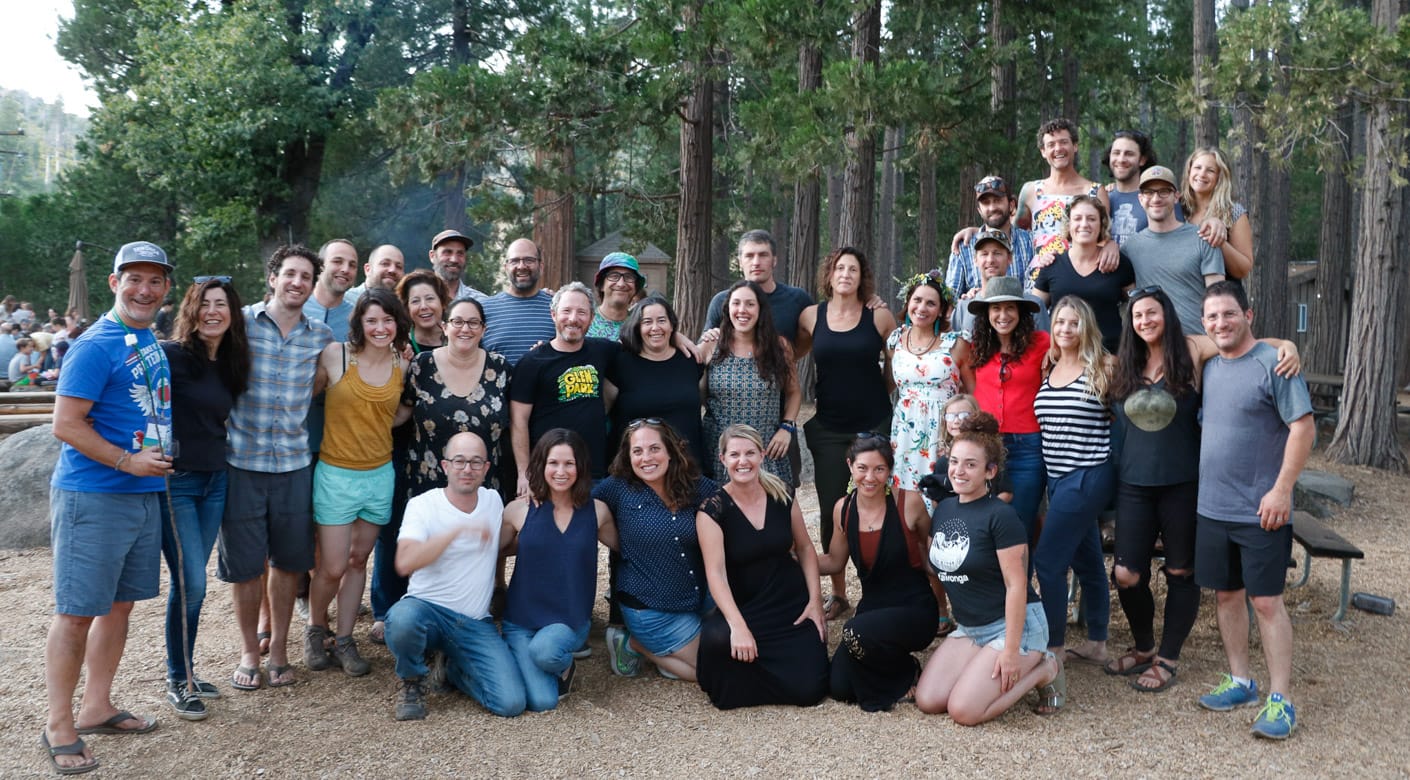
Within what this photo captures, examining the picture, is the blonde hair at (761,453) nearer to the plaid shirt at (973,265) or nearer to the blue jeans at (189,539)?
the plaid shirt at (973,265)

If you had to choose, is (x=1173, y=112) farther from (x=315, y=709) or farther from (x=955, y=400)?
(x=315, y=709)

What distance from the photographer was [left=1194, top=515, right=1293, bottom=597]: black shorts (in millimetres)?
3783

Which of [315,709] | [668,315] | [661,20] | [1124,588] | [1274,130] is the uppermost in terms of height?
[661,20]

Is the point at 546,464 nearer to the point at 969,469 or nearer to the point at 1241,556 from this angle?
the point at 969,469

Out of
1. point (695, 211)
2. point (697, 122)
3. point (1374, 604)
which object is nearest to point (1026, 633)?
point (1374, 604)

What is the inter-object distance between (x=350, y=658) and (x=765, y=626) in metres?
1.82

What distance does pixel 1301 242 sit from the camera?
30766 mm

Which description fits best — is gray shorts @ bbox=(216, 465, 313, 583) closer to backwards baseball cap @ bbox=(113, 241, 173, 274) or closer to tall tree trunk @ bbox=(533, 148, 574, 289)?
backwards baseball cap @ bbox=(113, 241, 173, 274)

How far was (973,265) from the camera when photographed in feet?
17.1

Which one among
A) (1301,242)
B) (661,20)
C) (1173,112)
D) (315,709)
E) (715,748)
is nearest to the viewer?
(715,748)

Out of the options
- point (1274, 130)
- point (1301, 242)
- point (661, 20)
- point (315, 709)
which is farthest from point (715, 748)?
point (1301, 242)

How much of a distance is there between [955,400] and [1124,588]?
1081 millimetres

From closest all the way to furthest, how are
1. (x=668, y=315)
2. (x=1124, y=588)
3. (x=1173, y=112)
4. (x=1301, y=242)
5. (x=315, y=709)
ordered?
(x=315, y=709) < (x=1124, y=588) < (x=668, y=315) < (x=1173, y=112) < (x=1301, y=242)

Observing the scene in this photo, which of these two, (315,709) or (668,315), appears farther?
(668,315)
